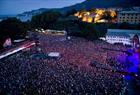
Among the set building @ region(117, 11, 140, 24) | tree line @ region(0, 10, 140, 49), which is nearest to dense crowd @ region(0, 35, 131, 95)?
tree line @ region(0, 10, 140, 49)

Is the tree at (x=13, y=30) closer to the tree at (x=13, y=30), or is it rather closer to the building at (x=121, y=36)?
the tree at (x=13, y=30)

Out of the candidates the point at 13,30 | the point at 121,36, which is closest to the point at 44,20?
the point at 13,30

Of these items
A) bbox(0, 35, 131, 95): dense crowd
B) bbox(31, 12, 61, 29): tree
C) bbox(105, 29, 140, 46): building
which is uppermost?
bbox(31, 12, 61, 29): tree

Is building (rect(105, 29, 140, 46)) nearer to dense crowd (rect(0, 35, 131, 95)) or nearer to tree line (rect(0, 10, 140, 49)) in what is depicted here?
tree line (rect(0, 10, 140, 49))

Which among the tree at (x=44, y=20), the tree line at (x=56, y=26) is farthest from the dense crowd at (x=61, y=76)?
the tree at (x=44, y=20)

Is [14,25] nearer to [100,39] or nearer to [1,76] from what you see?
[100,39]

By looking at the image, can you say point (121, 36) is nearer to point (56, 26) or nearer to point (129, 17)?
point (129, 17)
